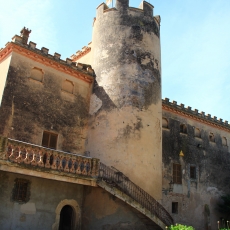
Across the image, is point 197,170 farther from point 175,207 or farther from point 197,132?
point 175,207

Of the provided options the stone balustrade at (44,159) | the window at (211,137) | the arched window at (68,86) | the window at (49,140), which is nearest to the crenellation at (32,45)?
the arched window at (68,86)

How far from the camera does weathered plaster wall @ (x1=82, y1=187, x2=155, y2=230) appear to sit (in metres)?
15.8

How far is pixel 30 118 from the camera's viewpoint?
16516mm

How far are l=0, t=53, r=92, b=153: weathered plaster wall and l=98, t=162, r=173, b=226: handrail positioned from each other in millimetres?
2592

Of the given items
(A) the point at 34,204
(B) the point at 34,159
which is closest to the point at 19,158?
(B) the point at 34,159

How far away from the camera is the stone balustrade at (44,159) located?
508 inches

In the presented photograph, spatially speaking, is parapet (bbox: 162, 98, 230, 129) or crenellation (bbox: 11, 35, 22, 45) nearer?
crenellation (bbox: 11, 35, 22, 45)

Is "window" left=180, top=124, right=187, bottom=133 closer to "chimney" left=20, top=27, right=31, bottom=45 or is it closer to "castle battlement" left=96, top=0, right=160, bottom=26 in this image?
"castle battlement" left=96, top=0, right=160, bottom=26

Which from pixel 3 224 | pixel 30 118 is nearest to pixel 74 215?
pixel 3 224

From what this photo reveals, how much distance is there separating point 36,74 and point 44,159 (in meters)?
5.56

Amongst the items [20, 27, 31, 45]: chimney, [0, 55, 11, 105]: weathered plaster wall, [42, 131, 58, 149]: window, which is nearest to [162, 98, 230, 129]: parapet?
[42, 131, 58, 149]: window

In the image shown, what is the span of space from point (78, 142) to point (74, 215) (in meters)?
4.30

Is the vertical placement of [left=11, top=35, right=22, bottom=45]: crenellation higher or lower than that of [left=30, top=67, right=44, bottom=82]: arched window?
higher

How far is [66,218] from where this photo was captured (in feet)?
56.8
